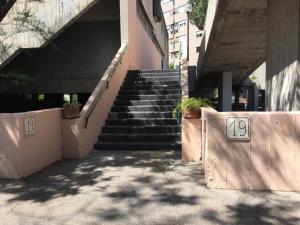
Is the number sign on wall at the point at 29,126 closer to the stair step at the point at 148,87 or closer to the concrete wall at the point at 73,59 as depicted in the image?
the stair step at the point at 148,87

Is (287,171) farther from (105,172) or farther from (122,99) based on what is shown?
(122,99)

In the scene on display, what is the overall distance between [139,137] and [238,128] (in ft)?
13.0

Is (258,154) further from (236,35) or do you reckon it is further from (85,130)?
(236,35)

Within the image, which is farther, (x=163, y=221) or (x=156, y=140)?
(x=156, y=140)

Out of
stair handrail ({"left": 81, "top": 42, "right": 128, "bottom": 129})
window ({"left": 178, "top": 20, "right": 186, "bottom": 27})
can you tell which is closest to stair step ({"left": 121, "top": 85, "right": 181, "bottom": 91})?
stair handrail ({"left": 81, "top": 42, "right": 128, "bottom": 129})

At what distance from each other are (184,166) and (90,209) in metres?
2.61

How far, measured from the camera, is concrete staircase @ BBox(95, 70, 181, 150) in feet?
28.7

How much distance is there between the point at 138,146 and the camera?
28.1 ft

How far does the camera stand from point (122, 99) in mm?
10977

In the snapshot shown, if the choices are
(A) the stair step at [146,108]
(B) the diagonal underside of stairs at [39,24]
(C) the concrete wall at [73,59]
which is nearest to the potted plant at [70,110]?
(A) the stair step at [146,108]

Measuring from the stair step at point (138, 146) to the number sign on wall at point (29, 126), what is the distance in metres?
2.39

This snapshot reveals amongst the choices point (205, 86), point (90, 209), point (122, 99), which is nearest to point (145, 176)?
point (90, 209)

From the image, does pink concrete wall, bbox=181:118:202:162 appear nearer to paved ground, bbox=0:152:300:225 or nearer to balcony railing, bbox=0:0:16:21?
paved ground, bbox=0:152:300:225

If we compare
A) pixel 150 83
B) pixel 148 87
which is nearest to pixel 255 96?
pixel 150 83
